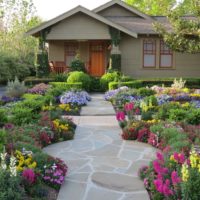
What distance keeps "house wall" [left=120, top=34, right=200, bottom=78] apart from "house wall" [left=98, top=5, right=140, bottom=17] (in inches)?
136

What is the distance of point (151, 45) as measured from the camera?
992 inches

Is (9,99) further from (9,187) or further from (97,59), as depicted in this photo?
(9,187)

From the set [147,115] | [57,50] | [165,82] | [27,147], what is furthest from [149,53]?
[27,147]

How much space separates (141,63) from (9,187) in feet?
68.2

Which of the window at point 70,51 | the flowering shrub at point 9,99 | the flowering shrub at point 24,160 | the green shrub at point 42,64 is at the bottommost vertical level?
the flowering shrub at point 9,99

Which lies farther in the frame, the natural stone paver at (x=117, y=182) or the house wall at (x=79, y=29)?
the house wall at (x=79, y=29)

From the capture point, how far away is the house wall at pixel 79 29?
24094 mm

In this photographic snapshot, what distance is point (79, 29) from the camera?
2417 centimetres

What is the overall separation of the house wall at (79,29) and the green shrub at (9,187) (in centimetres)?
1946

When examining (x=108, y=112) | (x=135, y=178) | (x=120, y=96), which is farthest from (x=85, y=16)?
(x=135, y=178)

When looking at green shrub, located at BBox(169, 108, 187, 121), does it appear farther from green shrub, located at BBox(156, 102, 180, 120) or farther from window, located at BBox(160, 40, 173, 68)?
window, located at BBox(160, 40, 173, 68)

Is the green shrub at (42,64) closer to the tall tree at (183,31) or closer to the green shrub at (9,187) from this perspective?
the tall tree at (183,31)

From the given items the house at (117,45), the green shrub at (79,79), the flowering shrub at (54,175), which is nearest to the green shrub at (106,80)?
the green shrub at (79,79)

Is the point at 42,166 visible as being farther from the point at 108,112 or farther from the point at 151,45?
the point at 151,45
